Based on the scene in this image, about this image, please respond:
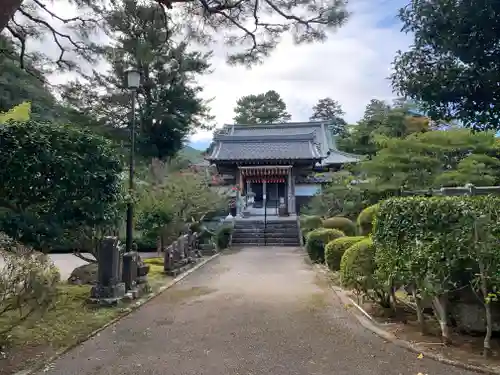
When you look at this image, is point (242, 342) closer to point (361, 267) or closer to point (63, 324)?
point (361, 267)

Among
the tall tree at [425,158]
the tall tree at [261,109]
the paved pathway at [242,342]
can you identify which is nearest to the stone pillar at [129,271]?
the paved pathway at [242,342]

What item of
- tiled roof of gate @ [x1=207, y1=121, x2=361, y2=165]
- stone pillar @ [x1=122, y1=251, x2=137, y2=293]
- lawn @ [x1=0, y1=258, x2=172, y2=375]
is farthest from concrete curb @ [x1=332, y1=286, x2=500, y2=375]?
tiled roof of gate @ [x1=207, y1=121, x2=361, y2=165]

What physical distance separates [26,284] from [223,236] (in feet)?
46.4

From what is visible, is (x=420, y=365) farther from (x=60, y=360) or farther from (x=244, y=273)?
(x=244, y=273)

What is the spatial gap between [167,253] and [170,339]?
18.5ft

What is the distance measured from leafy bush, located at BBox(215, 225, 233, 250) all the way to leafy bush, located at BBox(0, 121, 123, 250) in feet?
37.7

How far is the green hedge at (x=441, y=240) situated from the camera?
3.98 meters

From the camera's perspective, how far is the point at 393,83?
4992 mm

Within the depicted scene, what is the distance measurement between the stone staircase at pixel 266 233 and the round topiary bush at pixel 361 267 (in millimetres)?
12440

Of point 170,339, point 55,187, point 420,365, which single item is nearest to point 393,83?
point 420,365

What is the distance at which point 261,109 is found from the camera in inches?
2124

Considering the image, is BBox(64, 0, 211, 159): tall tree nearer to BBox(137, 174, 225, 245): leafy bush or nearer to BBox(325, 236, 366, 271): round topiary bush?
BBox(137, 174, 225, 245): leafy bush

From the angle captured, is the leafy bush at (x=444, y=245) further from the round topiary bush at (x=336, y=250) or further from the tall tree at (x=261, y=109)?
the tall tree at (x=261, y=109)

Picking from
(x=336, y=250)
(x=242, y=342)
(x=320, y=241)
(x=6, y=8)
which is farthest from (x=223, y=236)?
(x=6, y=8)
